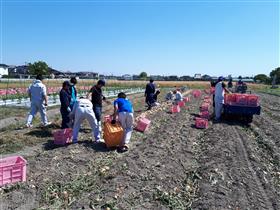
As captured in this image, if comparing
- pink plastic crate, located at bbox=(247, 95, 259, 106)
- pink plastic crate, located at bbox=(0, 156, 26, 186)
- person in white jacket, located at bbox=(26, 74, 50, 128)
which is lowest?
pink plastic crate, located at bbox=(0, 156, 26, 186)

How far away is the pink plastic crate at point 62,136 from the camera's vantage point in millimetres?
9500

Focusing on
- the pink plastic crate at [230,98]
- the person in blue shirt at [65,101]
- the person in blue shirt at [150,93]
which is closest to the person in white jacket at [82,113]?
the person in blue shirt at [65,101]

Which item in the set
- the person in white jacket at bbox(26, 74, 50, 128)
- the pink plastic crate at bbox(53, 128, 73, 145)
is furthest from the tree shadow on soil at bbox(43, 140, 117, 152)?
the person in white jacket at bbox(26, 74, 50, 128)

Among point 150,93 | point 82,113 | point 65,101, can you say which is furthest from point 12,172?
point 150,93

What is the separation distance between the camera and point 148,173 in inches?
285

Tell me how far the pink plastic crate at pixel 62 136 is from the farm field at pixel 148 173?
1.11 ft

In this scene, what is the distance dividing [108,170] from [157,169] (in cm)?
104

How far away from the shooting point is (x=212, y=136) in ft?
39.3

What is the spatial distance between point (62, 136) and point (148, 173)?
126 inches

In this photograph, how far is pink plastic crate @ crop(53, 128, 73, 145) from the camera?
374 inches

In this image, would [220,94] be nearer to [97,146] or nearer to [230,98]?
[230,98]

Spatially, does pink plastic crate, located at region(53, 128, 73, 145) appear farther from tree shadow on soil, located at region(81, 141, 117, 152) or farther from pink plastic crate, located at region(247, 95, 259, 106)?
pink plastic crate, located at region(247, 95, 259, 106)

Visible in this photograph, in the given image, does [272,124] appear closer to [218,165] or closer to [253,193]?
[218,165]

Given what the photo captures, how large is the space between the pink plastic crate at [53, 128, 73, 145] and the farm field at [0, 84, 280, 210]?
34 centimetres
